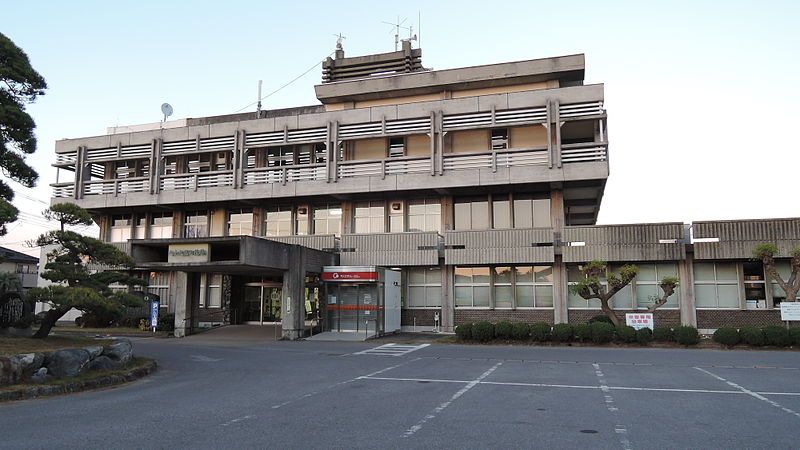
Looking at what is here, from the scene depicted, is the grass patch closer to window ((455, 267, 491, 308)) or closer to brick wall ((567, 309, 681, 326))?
window ((455, 267, 491, 308))

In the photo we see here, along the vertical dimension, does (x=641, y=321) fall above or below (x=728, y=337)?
above

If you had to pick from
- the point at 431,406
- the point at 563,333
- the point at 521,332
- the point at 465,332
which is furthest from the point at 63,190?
the point at 431,406

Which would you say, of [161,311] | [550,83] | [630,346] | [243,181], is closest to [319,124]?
[243,181]

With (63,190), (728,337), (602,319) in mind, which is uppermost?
(63,190)

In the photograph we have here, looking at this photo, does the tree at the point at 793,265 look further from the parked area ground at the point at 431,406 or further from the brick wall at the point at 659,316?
the parked area ground at the point at 431,406

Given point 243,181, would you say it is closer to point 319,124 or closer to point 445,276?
point 319,124

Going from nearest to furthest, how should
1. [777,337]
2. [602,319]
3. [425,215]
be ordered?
[777,337]
[602,319]
[425,215]

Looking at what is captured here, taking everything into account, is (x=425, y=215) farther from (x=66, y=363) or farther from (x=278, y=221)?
(x=66, y=363)

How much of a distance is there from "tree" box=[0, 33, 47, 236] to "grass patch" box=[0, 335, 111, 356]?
3.06 meters

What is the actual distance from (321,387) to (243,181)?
2139 centimetres

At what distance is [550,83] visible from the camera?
2925 centimetres

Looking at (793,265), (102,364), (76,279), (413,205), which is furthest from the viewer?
(413,205)

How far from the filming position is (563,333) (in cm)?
2250

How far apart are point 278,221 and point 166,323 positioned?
7846 mm
